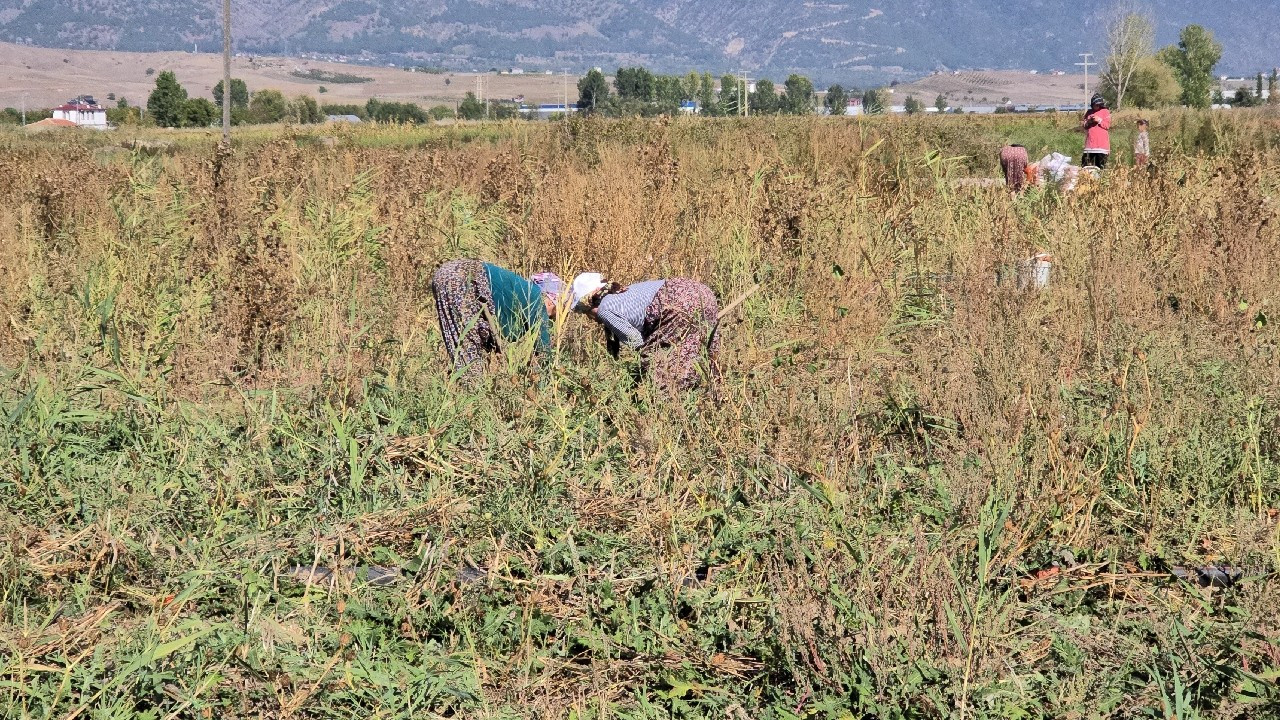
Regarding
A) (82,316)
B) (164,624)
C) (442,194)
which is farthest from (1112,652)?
(442,194)

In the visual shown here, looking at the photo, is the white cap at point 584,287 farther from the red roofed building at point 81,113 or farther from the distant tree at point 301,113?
the red roofed building at point 81,113

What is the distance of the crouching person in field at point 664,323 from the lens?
5.18 meters

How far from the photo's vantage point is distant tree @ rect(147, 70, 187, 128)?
Answer: 115m

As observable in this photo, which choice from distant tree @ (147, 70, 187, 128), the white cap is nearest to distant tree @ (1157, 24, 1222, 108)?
distant tree @ (147, 70, 187, 128)

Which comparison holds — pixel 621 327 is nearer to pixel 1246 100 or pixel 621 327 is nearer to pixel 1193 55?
pixel 1246 100

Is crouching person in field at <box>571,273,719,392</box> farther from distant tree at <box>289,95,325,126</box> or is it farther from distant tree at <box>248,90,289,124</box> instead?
distant tree at <box>248,90,289,124</box>

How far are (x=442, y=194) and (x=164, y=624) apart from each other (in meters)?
6.98

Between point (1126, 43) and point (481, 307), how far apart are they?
12246 cm

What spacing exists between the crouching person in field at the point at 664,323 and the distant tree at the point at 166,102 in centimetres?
11478

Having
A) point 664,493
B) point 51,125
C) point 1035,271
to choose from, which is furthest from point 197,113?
point 664,493

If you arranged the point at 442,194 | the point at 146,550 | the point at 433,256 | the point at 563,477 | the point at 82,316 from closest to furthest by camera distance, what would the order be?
the point at 146,550, the point at 563,477, the point at 82,316, the point at 433,256, the point at 442,194

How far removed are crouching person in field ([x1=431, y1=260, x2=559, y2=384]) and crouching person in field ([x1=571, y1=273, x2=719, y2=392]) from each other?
0.66 feet

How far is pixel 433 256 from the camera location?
8094mm

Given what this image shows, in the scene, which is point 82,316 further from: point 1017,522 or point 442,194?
point 1017,522
